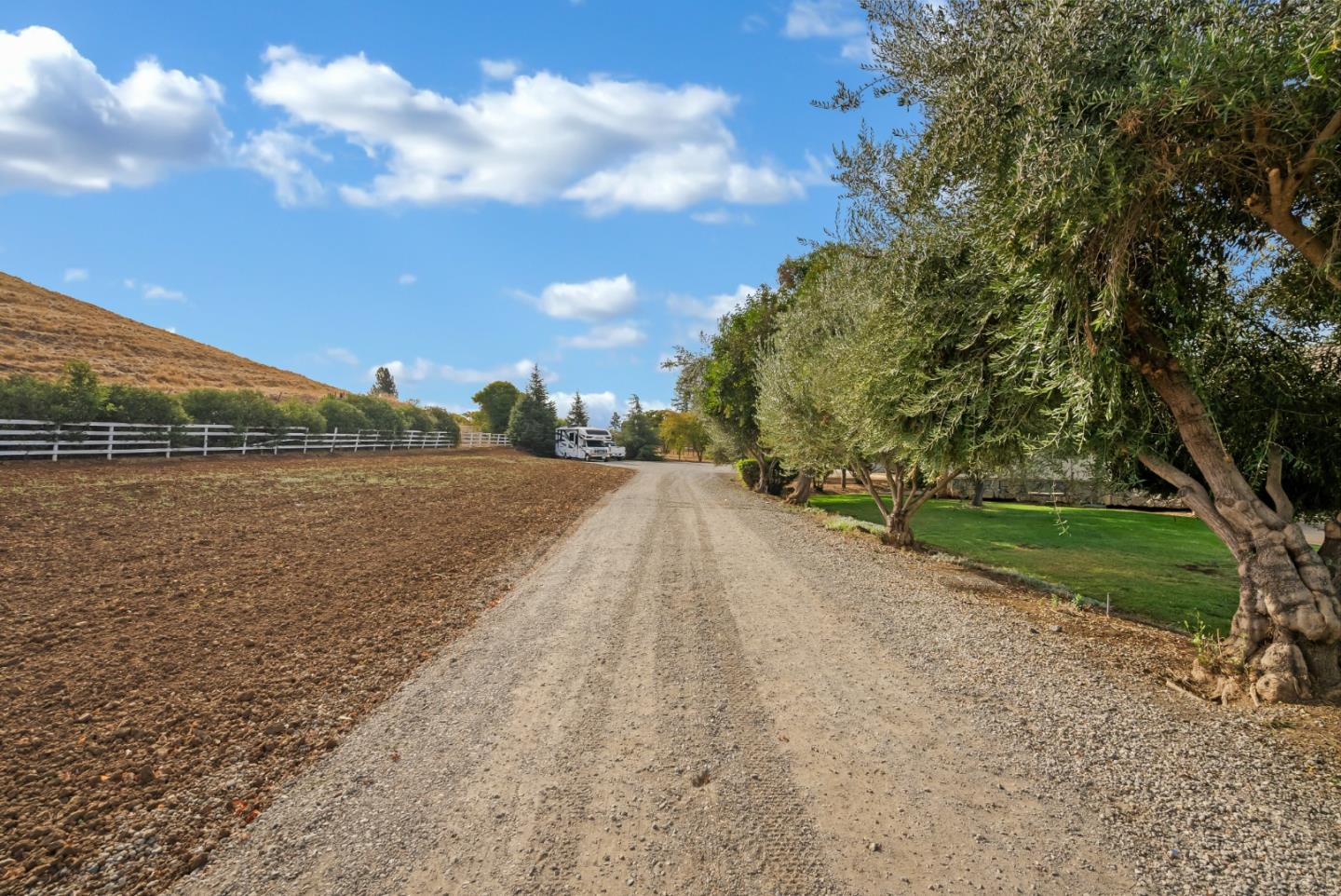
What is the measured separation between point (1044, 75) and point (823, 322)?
9691 mm

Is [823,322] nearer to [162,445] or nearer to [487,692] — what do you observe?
[487,692]

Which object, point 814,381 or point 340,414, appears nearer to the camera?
point 814,381

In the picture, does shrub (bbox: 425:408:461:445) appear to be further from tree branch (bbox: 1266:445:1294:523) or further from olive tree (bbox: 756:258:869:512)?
tree branch (bbox: 1266:445:1294:523)

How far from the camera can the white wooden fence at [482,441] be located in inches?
2407

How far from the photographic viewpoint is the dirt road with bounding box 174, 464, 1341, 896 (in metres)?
2.77

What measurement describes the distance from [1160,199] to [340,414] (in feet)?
135

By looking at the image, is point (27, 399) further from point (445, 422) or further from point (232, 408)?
point (445, 422)

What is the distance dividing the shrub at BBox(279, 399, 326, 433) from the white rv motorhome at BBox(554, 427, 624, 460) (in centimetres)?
2290

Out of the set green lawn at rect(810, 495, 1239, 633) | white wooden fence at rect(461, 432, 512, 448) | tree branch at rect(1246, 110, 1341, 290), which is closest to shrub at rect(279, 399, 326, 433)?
white wooden fence at rect(461, 432, 512, 448)

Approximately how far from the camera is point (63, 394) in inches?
769

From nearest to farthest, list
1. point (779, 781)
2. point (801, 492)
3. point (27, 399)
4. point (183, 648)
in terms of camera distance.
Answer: point (779, 781), point (183, 648), point (27, 399), point (801, 492)

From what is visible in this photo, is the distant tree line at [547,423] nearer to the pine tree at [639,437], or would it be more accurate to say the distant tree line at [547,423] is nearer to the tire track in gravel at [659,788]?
the pine tree at [639,437]

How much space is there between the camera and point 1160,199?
5.39 metres

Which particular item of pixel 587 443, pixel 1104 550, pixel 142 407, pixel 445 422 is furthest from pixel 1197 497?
pixel 445 422
